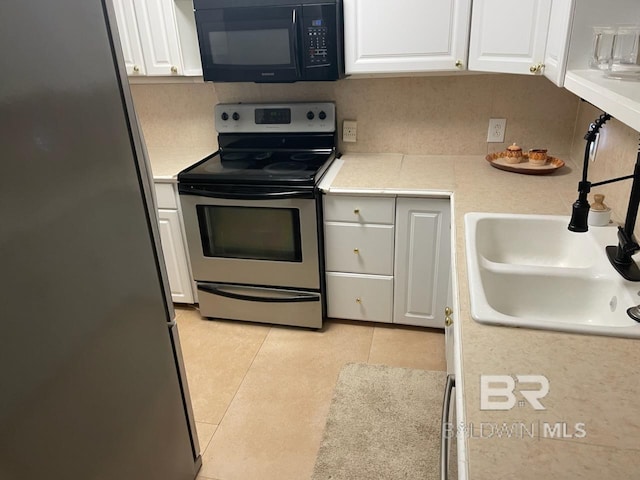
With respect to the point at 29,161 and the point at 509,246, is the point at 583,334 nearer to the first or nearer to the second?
the point at 509,246

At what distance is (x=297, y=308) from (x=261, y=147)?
958 millimetres

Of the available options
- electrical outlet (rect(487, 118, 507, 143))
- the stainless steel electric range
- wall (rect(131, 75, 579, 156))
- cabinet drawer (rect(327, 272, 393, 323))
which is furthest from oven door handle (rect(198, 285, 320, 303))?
electrical outlet (rect(487, 118, 507, 143))

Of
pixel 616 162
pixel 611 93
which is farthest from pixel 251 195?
pixel 611 93

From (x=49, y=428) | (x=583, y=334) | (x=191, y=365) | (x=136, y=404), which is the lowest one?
(x=191, y=365)

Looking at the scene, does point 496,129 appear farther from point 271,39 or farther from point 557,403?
point 557,403

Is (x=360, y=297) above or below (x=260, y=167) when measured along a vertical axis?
below

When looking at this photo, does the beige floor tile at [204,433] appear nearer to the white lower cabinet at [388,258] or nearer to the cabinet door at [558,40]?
the white lower cabinet at [388,258]

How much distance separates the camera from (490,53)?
6.73ft

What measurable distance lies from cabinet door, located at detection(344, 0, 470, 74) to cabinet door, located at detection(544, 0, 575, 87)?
0.50 meters

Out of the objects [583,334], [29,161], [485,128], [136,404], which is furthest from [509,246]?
[29,161]

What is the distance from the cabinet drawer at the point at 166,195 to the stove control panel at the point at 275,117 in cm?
51

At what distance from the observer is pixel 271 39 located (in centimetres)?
227

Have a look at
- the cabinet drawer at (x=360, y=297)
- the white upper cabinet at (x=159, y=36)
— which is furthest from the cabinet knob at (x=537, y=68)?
the white upper cabinet at (x=159, y=36)

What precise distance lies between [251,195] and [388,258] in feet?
2.45
